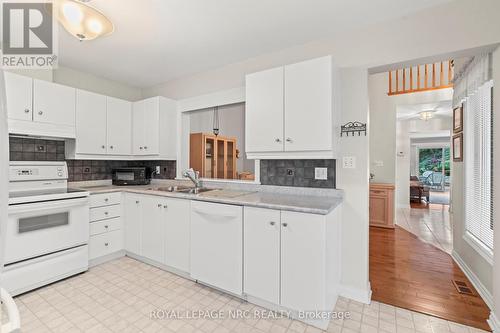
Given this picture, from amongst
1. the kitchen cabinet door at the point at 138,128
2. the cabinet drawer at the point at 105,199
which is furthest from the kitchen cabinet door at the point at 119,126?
the cabinet drawer at the point at 105,199

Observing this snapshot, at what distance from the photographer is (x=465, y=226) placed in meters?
2.54

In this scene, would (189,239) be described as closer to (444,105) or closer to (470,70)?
(470,70)

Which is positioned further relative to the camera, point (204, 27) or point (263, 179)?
point (263, 179)

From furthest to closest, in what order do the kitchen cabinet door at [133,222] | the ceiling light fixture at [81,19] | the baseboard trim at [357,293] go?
the kitchen cabinet door at [133,222] → the baseboard trim at [357,293] → the ceiling light fixture at [81,19]

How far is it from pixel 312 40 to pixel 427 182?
35.6ft

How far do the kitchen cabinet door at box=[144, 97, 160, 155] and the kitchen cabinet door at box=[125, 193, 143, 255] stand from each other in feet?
2.23

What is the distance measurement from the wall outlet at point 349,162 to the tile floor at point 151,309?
3.89ft

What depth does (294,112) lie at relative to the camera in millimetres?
2045

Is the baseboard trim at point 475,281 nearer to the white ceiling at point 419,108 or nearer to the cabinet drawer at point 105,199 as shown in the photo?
the white ceiling at point 419,108

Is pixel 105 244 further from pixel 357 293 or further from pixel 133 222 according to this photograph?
pixel 357 293

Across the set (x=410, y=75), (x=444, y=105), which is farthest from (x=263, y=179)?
(x=444, y=105)

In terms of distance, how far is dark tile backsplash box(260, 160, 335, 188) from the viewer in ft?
7.36

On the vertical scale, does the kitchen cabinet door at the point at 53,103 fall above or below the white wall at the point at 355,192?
above

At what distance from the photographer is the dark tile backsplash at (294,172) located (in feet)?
7.36
